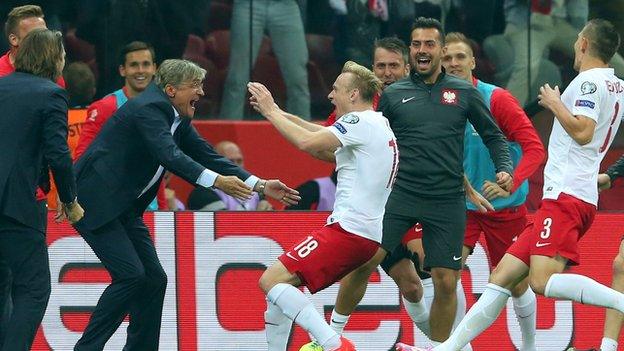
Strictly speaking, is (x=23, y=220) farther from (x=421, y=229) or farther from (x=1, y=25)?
(x=1, y=25)

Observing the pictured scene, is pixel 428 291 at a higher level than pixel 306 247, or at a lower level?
lower

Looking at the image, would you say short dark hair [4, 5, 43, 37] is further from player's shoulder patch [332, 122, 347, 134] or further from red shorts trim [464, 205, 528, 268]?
red shorts trim [464, 205, 528, 268]

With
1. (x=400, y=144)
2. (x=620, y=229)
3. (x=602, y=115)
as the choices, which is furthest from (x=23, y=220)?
(x=620, y=229)

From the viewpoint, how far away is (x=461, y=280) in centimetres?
1255

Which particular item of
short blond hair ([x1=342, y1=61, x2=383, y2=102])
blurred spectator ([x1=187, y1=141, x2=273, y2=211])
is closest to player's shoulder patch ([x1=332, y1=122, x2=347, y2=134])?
short blond hair ([x1=342, y1=61, x2=383, y2=102])

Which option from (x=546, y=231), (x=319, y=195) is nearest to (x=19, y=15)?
(x=319, y=195)

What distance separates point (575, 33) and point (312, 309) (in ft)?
16.7

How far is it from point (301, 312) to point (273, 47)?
4.46 meters

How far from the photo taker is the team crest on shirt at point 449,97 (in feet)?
37.4

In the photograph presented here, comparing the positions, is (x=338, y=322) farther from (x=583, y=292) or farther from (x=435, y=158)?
(x=583, y=292)

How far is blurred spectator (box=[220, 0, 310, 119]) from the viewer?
14688mm

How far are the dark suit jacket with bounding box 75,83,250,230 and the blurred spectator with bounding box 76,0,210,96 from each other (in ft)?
12.0

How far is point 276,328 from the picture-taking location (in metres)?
11.0

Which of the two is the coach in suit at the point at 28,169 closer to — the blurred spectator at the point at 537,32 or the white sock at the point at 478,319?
the white sock at the point at 478,319
